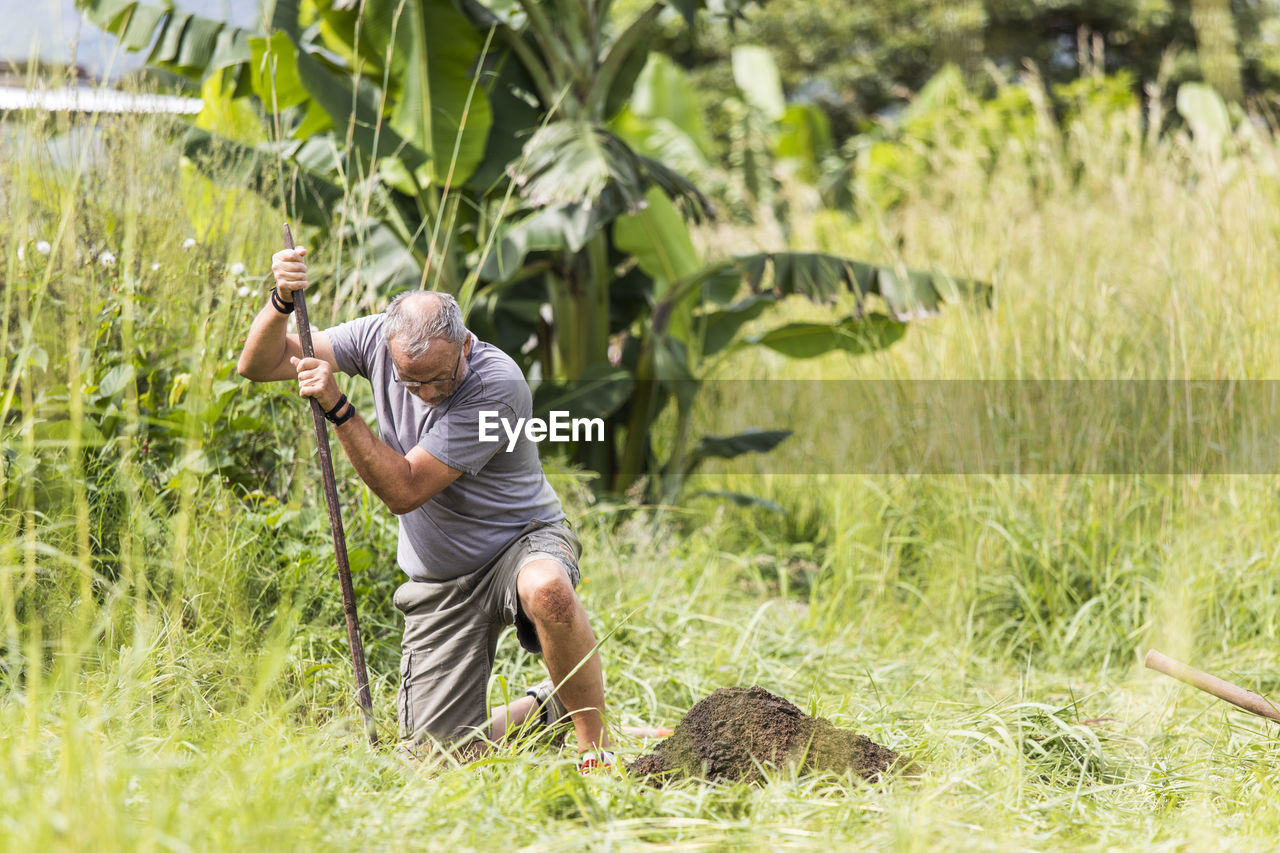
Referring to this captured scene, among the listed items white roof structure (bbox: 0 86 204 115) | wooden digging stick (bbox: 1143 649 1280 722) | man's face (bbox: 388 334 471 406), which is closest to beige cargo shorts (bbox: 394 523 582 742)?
man's face (bbox: 388 334 471 406)

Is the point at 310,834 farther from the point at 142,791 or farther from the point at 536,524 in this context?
the point at 536,524

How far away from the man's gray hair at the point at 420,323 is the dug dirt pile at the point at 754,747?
3.82 ft

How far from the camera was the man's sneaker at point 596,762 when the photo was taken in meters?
2.59

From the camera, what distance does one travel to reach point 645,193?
15.7ft

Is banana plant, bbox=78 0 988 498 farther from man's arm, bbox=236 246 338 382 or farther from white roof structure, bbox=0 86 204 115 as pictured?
man's arm, bbox=236 246 338 382

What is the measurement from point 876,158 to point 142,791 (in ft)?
36.7

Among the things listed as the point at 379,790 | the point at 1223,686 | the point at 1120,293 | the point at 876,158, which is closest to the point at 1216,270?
the point at 1120,293

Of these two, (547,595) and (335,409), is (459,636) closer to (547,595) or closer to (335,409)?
(547,595)

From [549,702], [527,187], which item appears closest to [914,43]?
[527,187]

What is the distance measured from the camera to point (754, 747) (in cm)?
263

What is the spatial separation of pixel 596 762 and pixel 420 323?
1.17 m

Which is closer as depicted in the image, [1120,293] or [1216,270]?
[1216,270]

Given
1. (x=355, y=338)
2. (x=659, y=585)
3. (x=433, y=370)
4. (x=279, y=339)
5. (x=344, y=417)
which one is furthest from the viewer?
(x=659, y=585)

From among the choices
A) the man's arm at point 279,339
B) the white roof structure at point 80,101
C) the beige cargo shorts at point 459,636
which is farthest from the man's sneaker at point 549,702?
the white roof structure at point 80,101
